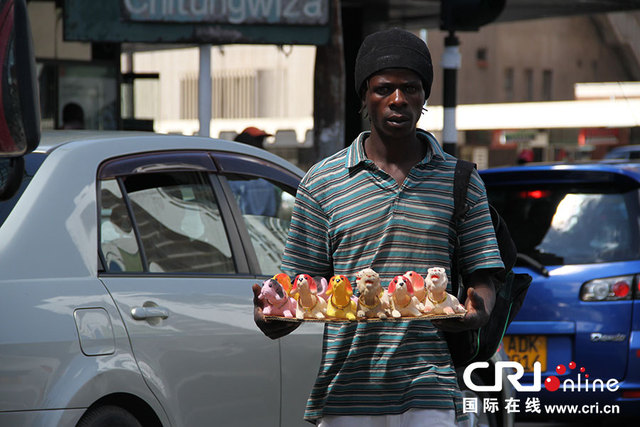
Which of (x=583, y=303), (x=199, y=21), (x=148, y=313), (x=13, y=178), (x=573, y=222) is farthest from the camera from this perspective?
(x=199, y=21)

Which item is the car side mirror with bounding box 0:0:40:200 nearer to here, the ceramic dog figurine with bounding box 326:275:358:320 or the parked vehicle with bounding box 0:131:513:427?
the ceramic dog figurine with bounding box 326:275:358:320

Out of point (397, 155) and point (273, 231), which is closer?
point (397, 155)

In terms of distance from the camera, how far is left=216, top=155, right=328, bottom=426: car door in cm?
496

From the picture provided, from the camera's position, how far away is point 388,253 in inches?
130

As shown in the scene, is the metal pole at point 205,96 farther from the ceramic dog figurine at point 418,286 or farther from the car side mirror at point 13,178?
the ceramic dog figurine at point 418,286

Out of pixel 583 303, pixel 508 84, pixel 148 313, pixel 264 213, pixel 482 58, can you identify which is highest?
pixel 264 213

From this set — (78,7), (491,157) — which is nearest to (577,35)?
(491,157)

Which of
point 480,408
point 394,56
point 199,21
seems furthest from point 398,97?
point 199,21

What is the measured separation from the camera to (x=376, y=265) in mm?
3312

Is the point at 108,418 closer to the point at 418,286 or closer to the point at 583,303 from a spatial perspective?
the point at 418,286

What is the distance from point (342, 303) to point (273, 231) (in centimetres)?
228

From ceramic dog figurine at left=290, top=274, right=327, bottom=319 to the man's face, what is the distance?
47 centimetres

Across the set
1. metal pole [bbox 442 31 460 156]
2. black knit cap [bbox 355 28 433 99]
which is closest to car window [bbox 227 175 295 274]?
black knit cap [bbox 355 28 433 99]

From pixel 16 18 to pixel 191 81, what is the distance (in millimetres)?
53104
